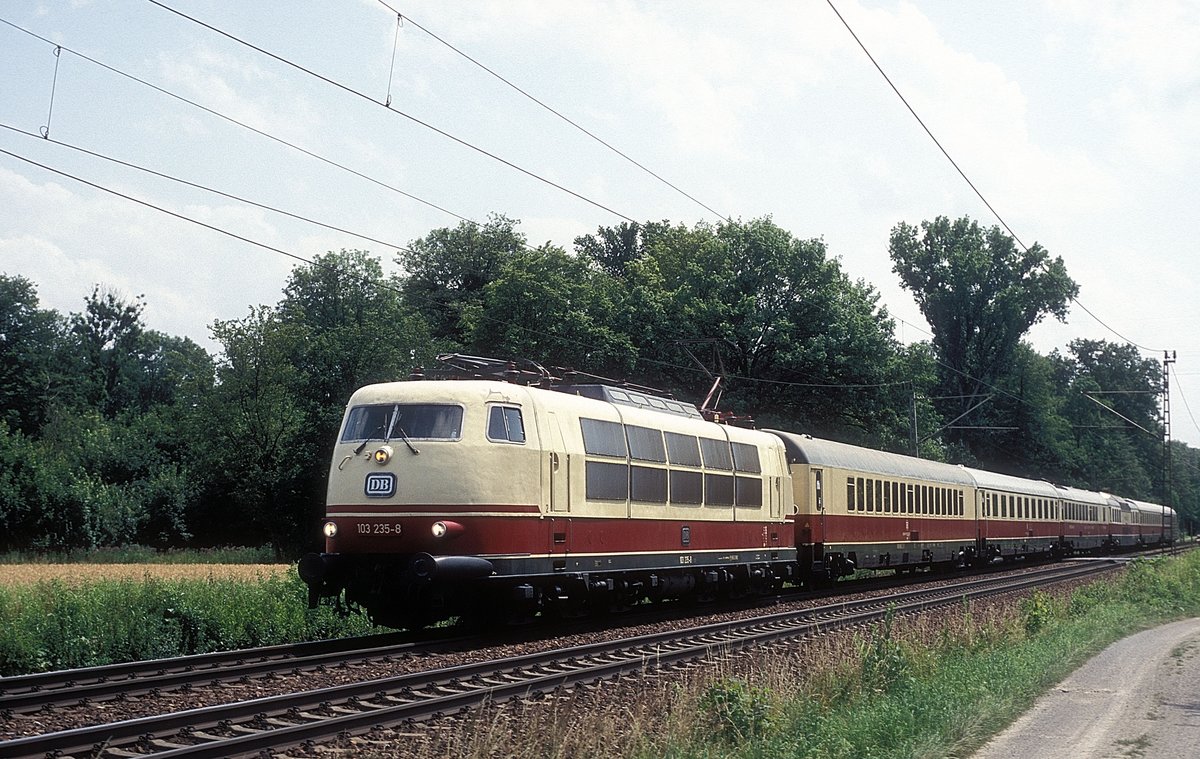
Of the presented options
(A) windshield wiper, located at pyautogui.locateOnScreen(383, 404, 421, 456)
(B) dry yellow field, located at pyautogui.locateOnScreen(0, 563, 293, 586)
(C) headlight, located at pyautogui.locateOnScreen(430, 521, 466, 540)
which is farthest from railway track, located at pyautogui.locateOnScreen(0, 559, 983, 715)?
(B) dry yellow field, located at pyautogui.locateOnScreen(0, 563, 293, 586)

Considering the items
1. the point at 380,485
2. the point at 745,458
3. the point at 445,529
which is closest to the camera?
the point at 445,529

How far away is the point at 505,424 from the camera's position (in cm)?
1662

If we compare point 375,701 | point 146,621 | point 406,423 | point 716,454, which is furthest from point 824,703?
point 716,454

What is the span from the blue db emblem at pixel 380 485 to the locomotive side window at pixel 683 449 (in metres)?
5.95

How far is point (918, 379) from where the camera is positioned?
2219 inches

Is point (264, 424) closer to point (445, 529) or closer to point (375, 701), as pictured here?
point (445, 529)

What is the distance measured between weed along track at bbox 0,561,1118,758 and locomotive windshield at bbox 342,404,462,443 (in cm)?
330

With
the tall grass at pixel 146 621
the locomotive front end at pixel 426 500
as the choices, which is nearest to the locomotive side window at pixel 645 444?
the locomotive front end at pixel 426 500

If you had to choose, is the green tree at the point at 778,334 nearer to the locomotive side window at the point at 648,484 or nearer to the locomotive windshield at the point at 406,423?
the locomotive side window at the point at 648,484

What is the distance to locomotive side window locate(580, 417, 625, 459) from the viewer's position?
18.3m

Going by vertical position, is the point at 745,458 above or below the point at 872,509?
above

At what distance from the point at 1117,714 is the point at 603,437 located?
8.83 m

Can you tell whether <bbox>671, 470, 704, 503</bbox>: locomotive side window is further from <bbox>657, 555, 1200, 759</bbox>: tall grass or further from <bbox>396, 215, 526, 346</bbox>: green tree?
<bbox>396, 215, 526, 346</bbox>: green tree

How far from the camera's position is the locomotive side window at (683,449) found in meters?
20.7
